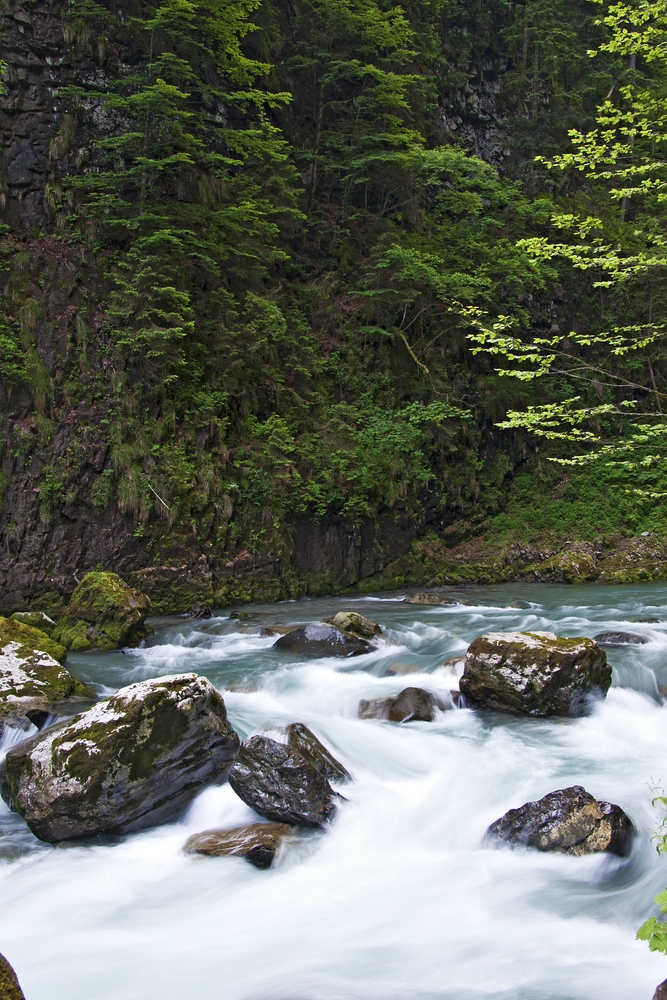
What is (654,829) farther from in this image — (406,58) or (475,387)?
(406,58)

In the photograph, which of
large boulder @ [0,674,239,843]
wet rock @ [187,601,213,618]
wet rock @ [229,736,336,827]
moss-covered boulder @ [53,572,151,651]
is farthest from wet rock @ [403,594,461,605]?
wet rock @ [229,736,336,827]

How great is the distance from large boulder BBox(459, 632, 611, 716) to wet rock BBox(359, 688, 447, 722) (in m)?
0.47

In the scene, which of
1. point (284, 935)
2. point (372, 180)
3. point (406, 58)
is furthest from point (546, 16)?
point (284, 935)

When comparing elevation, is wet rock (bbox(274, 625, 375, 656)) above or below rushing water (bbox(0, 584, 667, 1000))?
above

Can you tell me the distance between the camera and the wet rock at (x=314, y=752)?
566 cm

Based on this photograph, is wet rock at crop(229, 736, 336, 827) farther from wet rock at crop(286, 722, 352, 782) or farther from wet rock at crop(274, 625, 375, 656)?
wet rock at crop(274, 625, 375, 656)

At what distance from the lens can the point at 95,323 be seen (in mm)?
12922

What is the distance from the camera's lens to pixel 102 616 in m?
10.3

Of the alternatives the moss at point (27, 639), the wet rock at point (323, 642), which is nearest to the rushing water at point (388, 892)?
the wet rock at point (323, 642)

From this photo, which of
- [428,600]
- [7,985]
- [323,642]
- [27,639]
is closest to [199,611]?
[323,642]

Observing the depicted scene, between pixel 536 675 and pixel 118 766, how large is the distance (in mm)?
4081

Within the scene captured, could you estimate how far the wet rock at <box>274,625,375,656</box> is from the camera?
952cm

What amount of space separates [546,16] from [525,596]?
21631 mm

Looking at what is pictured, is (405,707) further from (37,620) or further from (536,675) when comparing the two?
(37,620)
